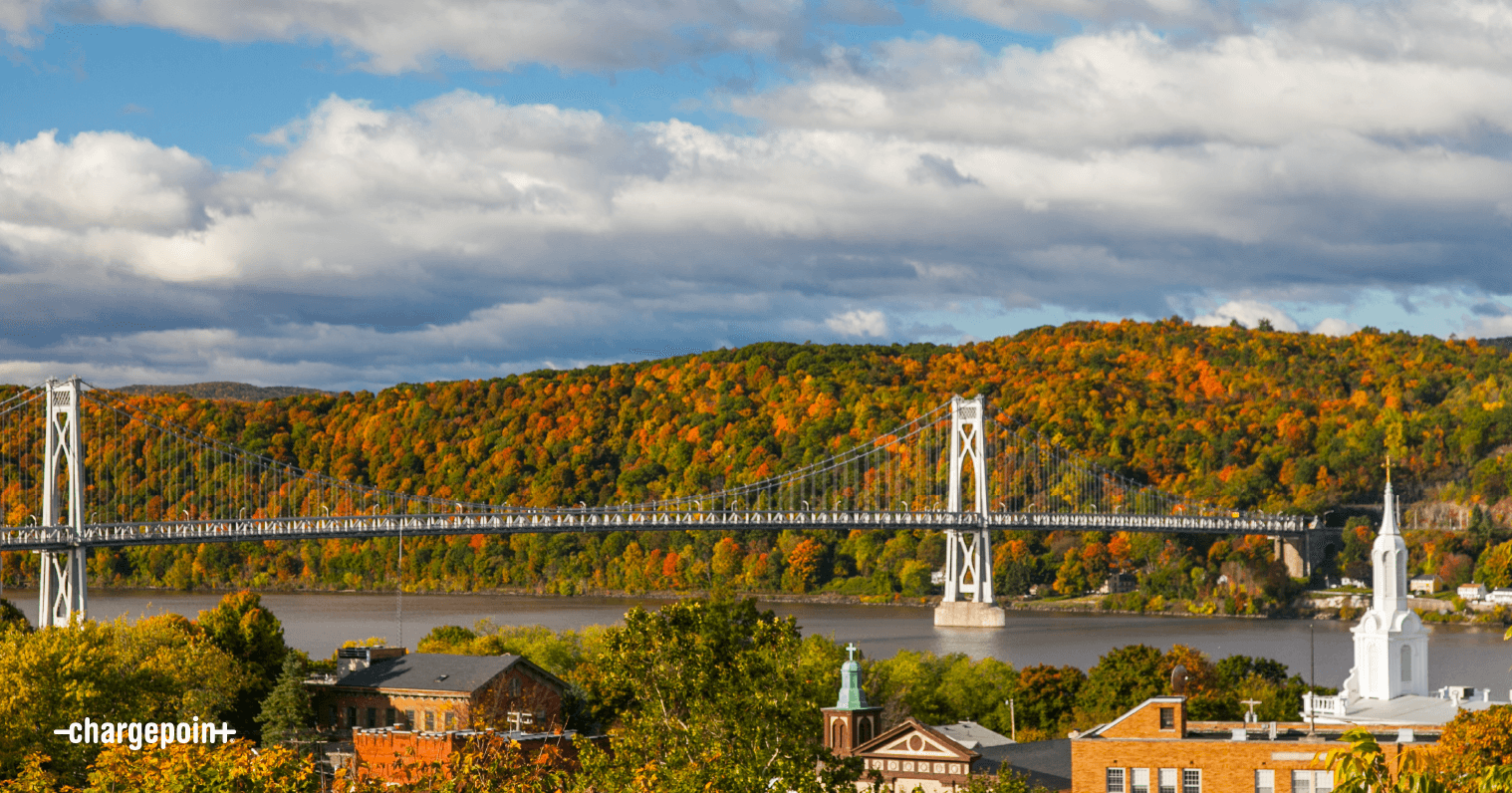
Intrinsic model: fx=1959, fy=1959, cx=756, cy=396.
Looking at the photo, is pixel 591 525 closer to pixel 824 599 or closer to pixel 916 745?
A: pixel 824 599

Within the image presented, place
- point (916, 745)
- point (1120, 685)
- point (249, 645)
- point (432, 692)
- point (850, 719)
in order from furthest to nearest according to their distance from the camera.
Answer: point (1120, 685), point (249, 645), point (432, 692), point (850, 719), point (916, 745)

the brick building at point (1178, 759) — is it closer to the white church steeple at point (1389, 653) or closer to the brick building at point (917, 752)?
the brick building at point (917, 752)

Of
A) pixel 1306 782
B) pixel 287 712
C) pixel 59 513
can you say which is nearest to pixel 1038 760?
pixel 1306 782

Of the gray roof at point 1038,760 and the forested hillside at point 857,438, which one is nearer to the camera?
the gray roof at point 1038,760

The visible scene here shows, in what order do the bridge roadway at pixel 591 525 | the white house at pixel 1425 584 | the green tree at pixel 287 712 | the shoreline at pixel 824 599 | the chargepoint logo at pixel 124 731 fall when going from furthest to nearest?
the white house at pixel 1425 584
the shoreline at pixel 824 599
the bridge roadway at pixel 591 525
the green tree at pixel 287 712
the chargepoint logo at pixel 124 731

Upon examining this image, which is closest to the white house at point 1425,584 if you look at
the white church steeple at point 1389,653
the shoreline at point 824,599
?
the shoreline at point 824,599

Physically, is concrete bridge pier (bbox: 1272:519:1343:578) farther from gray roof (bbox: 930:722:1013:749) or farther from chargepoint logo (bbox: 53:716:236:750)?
chargepoint logo (bbox: 53:716:236:750)
